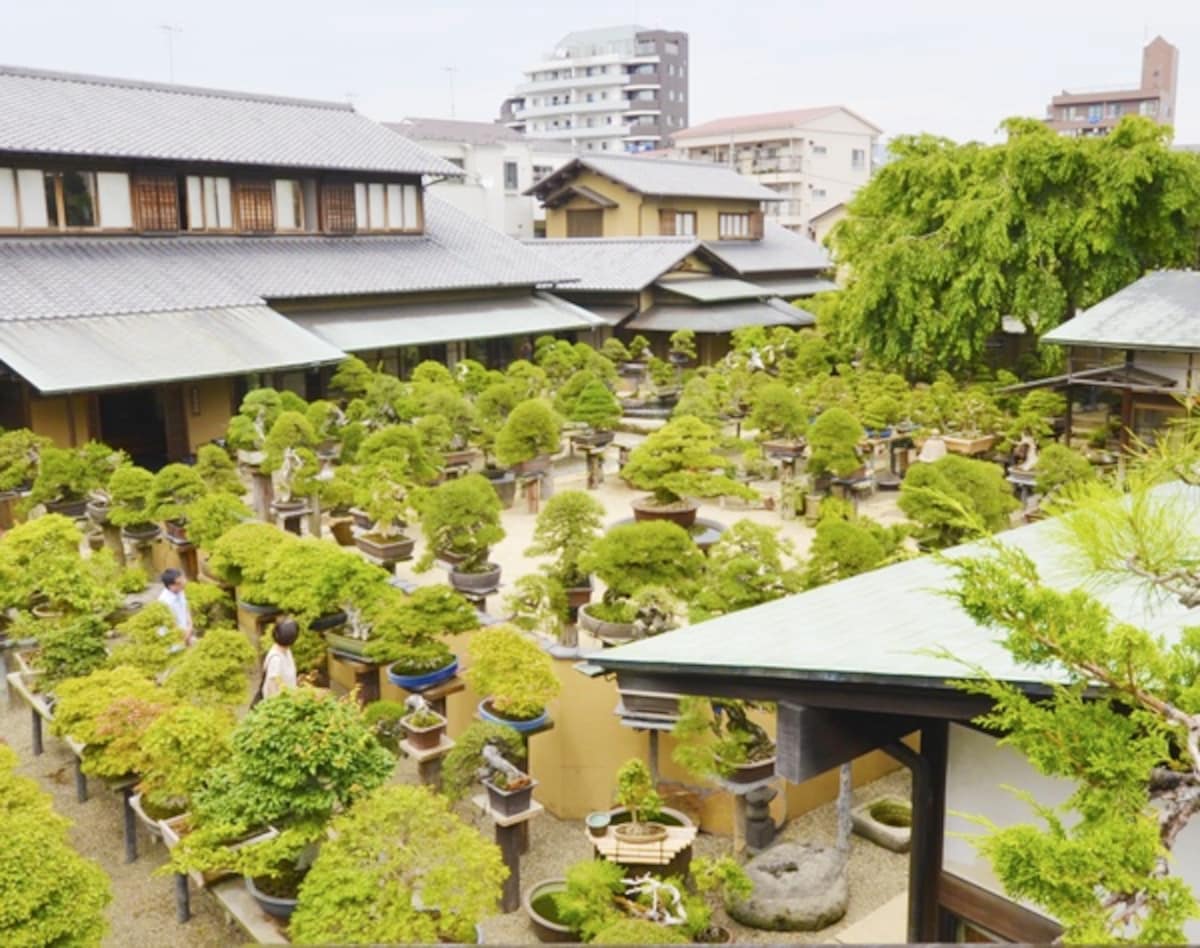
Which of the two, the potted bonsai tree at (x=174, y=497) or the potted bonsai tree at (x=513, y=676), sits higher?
the potted bonsai tree at (x=174, y=497)

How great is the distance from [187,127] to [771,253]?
19.3 m

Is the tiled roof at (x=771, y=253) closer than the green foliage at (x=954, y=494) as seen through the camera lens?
No

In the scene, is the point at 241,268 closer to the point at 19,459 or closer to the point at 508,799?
the point at 19,459

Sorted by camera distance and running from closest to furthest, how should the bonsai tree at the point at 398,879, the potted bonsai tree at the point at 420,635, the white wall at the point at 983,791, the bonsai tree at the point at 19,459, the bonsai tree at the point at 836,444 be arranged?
the white wall at the point at 983,791, the bonsai tree at the point at 398,879, the potted bonsai tree at the point at 420,635, the bonsai tree at the point at 19,459, the bonsai tree at the point at 836,444

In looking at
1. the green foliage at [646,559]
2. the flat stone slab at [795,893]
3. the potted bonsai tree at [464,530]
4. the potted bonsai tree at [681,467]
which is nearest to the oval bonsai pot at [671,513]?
the potted bonsai tree at [681,467]

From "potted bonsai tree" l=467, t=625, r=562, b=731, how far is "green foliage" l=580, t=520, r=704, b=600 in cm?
152

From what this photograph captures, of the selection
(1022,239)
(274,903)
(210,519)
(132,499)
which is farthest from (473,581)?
(1022,239)

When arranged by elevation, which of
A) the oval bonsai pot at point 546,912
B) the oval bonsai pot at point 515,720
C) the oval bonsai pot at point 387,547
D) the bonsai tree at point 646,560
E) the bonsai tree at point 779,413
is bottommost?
the oval bonsai pot at point 546,912

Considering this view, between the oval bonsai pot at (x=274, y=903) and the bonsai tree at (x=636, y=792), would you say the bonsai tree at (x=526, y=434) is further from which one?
the oval bonsai pot at (x=274, y=903)

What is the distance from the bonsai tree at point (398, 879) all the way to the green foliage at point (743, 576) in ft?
11.1

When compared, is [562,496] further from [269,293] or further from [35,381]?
[269,293]

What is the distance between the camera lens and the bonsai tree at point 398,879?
467 centimetres

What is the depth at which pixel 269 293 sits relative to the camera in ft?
66.1

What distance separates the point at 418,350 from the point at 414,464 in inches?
397
